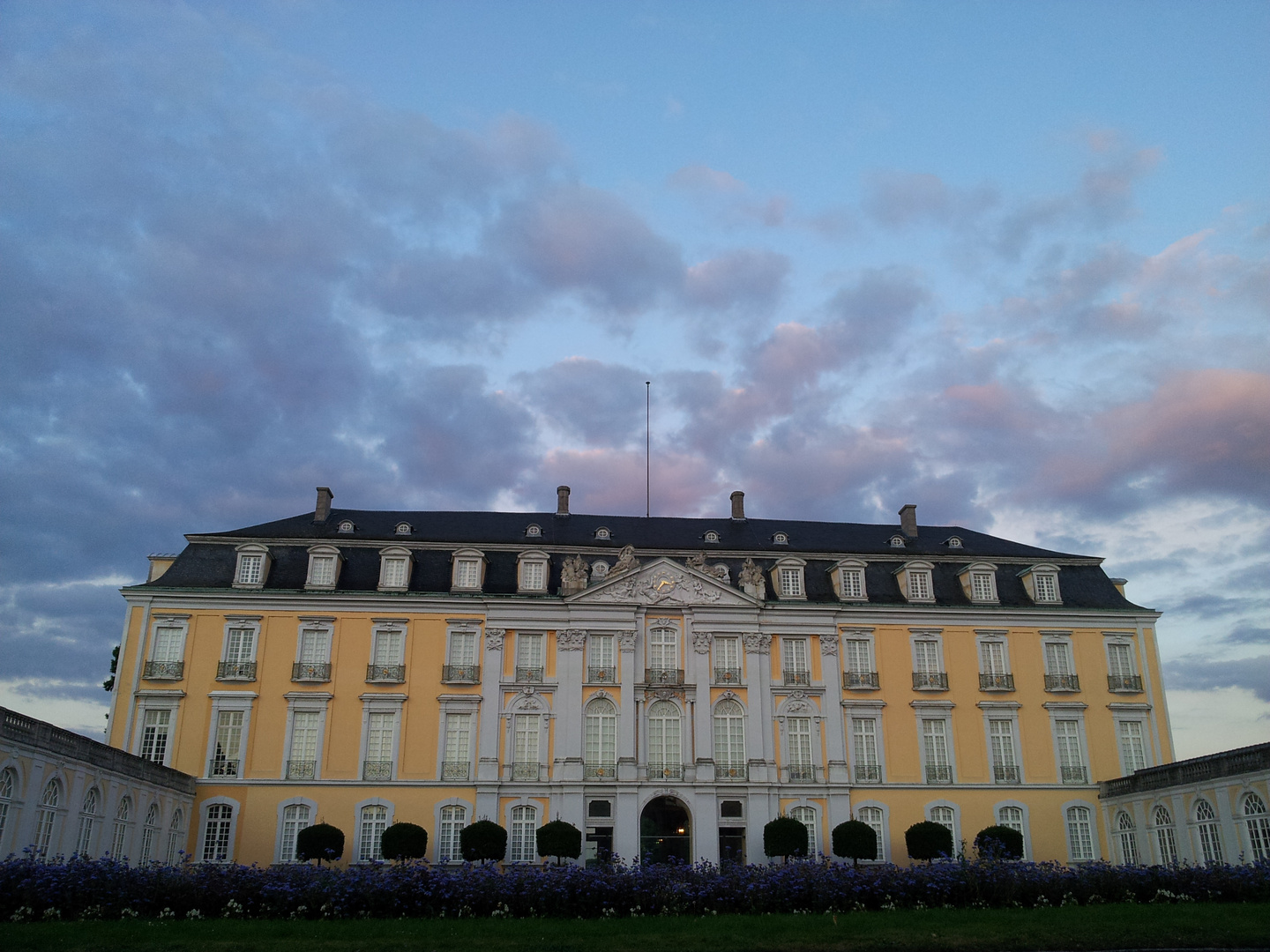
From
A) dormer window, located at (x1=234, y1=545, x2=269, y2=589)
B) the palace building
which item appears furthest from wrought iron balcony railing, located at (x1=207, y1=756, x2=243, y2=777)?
dormer window, located at (x1=234, y1=545, x2=269, y2=589)

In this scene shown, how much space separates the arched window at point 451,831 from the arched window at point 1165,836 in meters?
27.0

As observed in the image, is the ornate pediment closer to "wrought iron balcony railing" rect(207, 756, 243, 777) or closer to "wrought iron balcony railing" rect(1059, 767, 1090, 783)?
"wrought iron balcony railing" rect(1059, 767, 1090, 783)

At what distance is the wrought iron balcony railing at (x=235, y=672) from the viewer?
44.4 meters

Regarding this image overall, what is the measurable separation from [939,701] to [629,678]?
44.8 ft

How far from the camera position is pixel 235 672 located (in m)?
44.5

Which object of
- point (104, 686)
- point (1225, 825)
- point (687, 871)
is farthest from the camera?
point (104, 686)

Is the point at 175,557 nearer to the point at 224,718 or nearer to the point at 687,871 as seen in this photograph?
the point at 224,718

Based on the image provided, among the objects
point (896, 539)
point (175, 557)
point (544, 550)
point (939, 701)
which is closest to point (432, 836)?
point (544, 550)

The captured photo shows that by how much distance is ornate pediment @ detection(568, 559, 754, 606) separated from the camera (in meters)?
46.8

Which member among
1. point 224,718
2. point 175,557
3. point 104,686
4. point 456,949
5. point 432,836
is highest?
point 175,557

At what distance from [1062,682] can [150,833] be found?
1481 inches

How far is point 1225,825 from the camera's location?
3622 centimetres

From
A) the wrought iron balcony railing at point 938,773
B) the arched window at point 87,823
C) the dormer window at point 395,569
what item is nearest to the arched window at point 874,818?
the wrought iron balcony railing at point 938,773

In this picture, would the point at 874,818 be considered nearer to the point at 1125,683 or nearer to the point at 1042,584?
the point at 1125,683
